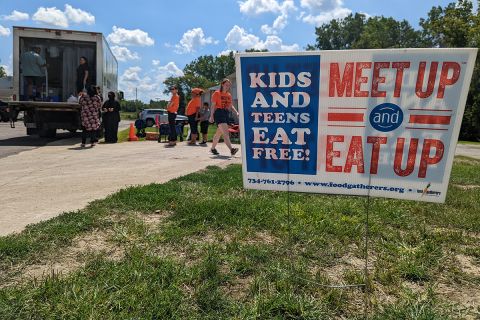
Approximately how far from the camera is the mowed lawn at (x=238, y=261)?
8.30 feet

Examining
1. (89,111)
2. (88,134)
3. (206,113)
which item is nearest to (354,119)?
(89,111)

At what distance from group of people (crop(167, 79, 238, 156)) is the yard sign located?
7258 mm

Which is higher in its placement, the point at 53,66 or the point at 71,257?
the point at 53,66

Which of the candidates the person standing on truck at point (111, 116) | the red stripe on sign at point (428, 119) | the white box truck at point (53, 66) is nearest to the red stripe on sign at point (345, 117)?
the red stripe on sign at point (428, 119)

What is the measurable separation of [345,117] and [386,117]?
260 millimetres

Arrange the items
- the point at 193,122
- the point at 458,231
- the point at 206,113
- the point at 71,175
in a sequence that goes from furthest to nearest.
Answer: the point at 206,113 < the point at 193,122 < the point at 71,175 < the point at 458,231

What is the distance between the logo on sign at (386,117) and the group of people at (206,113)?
298 inches

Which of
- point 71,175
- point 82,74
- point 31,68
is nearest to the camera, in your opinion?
point 71,175

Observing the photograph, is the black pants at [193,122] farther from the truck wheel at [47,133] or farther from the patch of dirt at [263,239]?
the patch of dirt at [263,239]

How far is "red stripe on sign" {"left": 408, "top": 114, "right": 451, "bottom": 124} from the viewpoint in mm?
2583

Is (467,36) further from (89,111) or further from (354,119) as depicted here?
(354,119)

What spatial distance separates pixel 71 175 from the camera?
22.9 ft

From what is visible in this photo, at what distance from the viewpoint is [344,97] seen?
9.00 ft

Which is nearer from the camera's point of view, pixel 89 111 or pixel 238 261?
pixel 238 261
